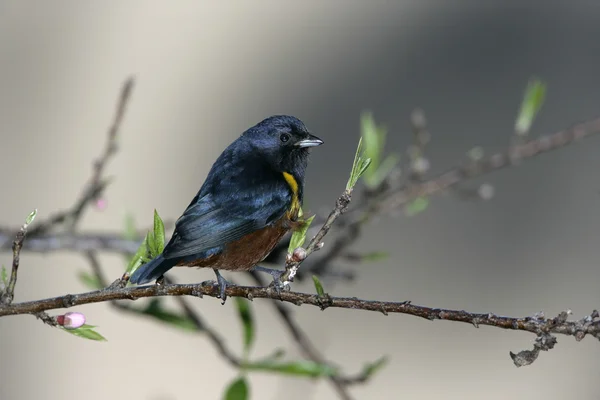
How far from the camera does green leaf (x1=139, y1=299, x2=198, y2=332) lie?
2561mm

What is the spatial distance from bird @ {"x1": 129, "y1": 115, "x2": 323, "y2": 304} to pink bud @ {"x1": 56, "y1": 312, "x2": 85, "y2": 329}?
0.25 meters

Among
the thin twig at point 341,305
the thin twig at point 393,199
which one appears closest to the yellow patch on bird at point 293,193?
the thin twig at point 393,199

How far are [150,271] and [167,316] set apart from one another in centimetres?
93

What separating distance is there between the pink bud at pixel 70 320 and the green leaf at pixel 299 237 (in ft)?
1.53

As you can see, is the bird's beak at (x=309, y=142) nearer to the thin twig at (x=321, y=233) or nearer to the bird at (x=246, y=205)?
the bird at (x=246, y=205)

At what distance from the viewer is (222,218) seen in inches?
81.5

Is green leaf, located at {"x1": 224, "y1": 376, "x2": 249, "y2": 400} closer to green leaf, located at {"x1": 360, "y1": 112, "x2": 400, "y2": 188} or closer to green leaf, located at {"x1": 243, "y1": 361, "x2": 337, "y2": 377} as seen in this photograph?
green leaf, located at {"x1": 243, "y1": 361, "x2": 337, "y2": 377}

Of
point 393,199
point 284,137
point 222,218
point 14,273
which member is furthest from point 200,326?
point 14,273

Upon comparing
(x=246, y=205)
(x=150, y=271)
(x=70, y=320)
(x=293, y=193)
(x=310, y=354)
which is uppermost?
(x=293, y=193)

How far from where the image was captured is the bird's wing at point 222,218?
1.96m

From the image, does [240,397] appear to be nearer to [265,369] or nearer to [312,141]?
[265,369]

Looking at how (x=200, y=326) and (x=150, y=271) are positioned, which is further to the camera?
(x=200, y=326)

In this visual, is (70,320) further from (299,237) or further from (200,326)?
(200,326)

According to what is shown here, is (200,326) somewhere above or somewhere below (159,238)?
above
